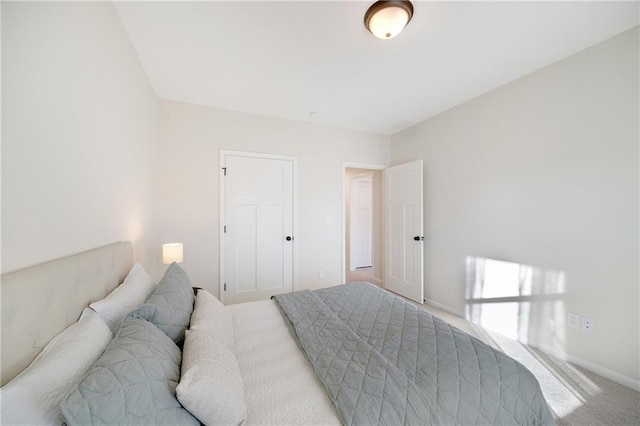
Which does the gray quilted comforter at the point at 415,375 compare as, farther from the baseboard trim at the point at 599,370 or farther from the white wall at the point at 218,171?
the white wall at the point at 218,171

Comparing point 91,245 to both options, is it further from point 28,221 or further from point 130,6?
point 130,6

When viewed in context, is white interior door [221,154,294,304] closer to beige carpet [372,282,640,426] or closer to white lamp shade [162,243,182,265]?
white lamp shade [162,243,182,265]

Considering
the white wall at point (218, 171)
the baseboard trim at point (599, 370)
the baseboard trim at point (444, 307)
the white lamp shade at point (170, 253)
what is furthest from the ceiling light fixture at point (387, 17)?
the baseboard trim at point (444, 307)

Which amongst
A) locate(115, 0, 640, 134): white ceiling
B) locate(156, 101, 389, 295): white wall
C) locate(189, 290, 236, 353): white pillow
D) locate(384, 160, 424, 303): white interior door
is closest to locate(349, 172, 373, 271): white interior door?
locate(384, 160, 424, 303): white interior door

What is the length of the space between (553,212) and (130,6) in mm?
3621

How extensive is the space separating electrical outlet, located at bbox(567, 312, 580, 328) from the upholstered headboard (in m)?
3.30

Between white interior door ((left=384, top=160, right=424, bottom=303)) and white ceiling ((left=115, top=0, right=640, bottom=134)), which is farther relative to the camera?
white interior door ((left=384, top=160, right=424, bottom=303))

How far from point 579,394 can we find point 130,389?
266 centimetres

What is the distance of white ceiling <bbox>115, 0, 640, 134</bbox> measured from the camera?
5.33 feet

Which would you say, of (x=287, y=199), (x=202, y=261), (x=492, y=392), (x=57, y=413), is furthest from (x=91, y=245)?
(x=287, y=199)

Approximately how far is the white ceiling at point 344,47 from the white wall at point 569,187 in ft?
0.78

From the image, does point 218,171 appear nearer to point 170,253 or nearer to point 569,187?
point 170,253

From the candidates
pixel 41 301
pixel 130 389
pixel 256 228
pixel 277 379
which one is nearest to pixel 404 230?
pixel 256 228

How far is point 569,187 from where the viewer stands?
2.08m
